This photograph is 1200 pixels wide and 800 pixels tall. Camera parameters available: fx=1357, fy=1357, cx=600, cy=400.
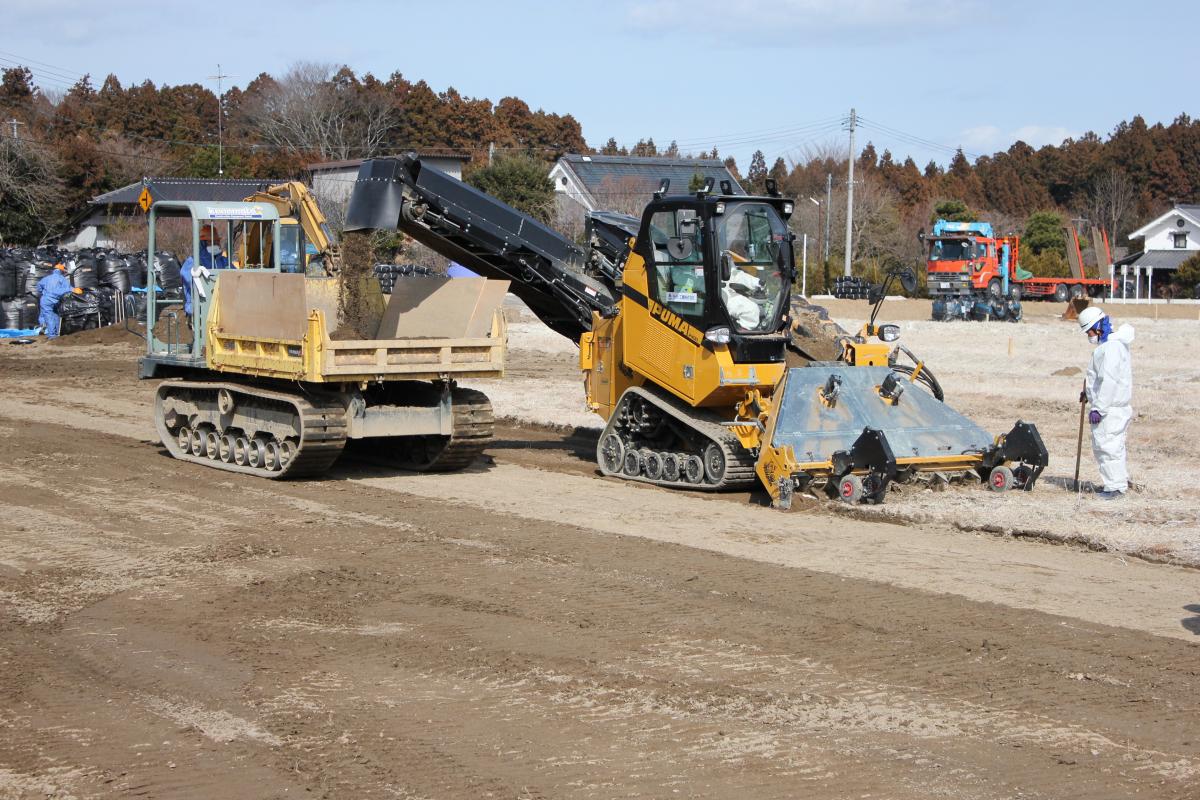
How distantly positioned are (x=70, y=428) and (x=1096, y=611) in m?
13.6

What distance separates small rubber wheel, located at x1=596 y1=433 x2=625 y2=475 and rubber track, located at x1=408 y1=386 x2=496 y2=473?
1151 mm

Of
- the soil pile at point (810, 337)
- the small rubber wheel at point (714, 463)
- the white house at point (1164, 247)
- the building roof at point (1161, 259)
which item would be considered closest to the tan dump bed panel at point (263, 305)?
the small rubber wheel at point (714, 463)

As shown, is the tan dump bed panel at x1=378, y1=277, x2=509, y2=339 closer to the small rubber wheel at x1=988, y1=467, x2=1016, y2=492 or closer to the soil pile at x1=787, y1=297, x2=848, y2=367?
the soil pile at x1=787, y1=297, x2=848, y2=367

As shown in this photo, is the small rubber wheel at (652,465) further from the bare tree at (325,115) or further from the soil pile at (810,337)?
the bare tree at (325,115)

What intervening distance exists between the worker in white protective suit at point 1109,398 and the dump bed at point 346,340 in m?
5.59

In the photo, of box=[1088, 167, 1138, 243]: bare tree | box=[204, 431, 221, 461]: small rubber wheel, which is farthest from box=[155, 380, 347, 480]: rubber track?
box=[1088, 167, 1138, 243]: bare tree

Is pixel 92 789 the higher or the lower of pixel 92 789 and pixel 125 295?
the lower

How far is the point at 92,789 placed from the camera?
5.47 m

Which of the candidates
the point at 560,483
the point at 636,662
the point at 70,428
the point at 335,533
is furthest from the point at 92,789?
the point at 70,428

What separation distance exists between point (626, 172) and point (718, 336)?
4822cm

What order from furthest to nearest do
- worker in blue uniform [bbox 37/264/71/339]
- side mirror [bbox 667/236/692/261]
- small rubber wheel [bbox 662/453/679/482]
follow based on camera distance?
worker in blue uniform [bbox 37/264/71/339], small rubber wheel [bbox 662/453/679/482], side mirror [bbox 667/236/692/261]

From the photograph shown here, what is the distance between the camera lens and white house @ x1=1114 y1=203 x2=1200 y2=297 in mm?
66494

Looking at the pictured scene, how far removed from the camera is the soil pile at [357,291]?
13492 mm

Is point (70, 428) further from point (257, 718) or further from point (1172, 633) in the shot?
point (1172, 633)
